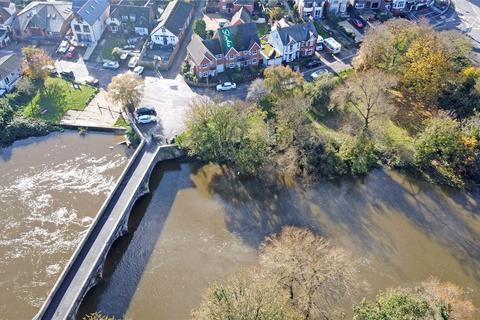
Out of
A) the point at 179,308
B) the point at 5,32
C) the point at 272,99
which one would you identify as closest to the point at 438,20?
the point at 272,99

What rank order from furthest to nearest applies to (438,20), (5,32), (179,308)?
(438,20) → (5,32) → (179,308)

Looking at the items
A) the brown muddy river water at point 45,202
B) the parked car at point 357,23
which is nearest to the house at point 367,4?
the parked car at point 357,23

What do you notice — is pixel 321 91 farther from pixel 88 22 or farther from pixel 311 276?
pixel 88 22

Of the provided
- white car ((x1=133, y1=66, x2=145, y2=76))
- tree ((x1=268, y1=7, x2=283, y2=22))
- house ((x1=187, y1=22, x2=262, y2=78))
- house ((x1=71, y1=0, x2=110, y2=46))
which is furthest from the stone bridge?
tree ((x1=268, y1=7, x2=283, y2=22))

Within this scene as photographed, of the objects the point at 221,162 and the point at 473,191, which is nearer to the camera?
the point at 473,191

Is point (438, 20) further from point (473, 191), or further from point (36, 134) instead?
point (36, 134)

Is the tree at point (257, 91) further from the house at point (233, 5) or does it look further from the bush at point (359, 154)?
the house at point (233, 5)
